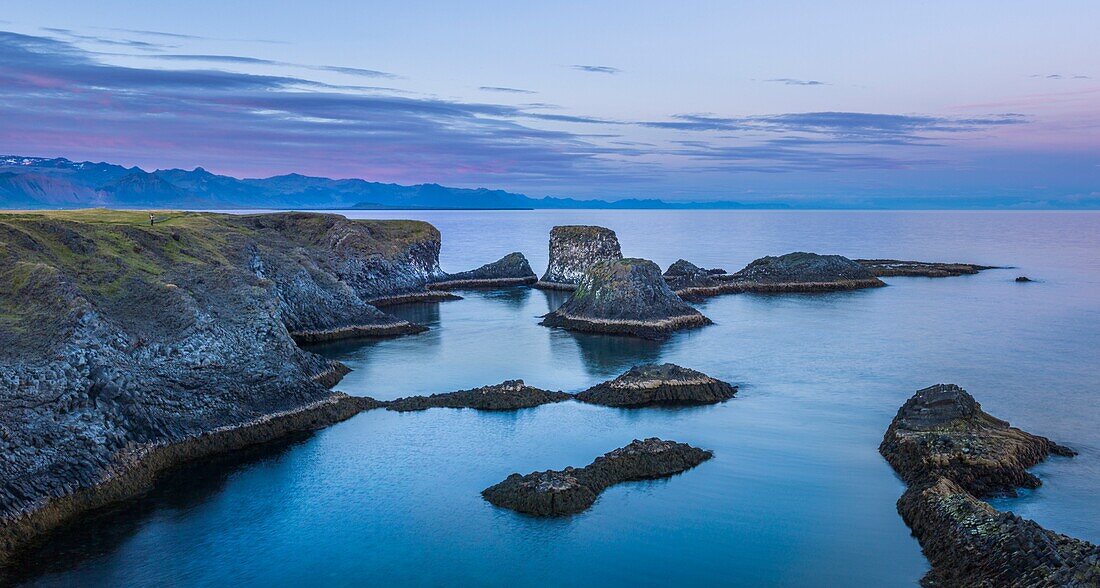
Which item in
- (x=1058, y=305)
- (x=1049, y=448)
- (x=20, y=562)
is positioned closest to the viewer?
(x=20, y=562)

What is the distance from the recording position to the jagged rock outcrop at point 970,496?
2052 centimetres

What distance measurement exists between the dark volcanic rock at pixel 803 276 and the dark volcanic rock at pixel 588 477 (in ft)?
201

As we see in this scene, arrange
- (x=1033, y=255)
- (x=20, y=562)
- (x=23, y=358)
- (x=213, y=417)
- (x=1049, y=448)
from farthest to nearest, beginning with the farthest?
1. (x=1033, y=255)
2. (x=213, y=417)
3. (x=1049, y=448)
4. (x=23, y=358)
5. (x=20, y=562)

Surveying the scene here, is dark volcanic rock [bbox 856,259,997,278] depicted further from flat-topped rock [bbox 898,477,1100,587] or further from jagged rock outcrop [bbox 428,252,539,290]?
flat-topped rock [bbox 898,477,1100,587]

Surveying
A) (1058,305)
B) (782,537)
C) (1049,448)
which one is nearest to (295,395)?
(782,537)

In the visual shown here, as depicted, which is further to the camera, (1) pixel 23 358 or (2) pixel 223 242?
(2) pixel 223 242

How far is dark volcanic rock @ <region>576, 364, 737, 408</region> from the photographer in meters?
43.0

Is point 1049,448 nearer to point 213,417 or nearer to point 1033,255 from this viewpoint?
point 213,417

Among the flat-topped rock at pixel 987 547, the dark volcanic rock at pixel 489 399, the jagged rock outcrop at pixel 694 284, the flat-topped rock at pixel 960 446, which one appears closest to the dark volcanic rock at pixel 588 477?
the flat-topped rock at pixel 960 446

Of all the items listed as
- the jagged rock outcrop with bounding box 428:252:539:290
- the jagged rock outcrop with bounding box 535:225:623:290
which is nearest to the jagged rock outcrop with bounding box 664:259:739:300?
the jagged rock outcrop with bounding box 535:225:623:290

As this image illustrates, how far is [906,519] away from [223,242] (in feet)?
181

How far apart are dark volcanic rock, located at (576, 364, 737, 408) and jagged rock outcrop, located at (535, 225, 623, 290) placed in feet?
157

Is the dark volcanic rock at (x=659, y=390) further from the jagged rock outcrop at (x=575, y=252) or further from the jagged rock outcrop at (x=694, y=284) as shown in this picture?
the jagged rock outcrop at (x=575, y=252)

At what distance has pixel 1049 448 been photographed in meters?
33.0
